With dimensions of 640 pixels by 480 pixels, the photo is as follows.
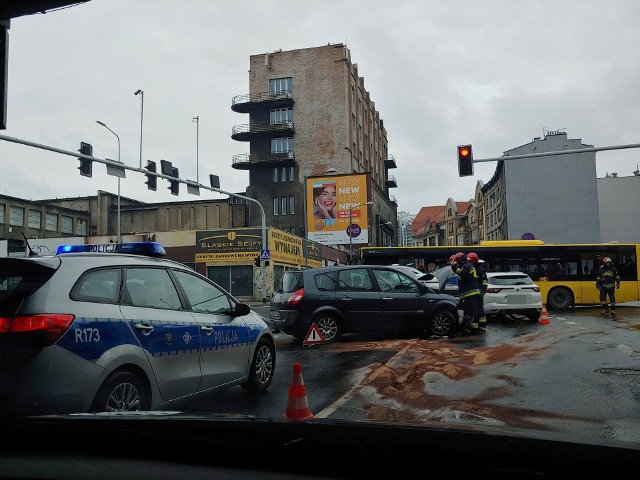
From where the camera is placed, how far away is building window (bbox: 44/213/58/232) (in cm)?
6034

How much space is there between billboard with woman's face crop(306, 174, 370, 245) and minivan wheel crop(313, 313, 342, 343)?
125ft

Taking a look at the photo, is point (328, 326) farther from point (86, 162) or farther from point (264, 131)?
point (264, 131)

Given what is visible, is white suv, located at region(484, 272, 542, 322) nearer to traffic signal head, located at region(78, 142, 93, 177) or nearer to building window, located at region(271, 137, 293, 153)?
traffic signal head, located at region(78, 142, 93, 177)

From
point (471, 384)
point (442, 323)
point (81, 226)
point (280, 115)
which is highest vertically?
point (280, 115)

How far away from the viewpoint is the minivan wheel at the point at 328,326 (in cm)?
1129

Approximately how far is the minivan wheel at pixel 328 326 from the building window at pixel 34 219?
5617 cm

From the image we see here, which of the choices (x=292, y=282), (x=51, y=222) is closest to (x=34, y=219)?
(x=51, y=222)

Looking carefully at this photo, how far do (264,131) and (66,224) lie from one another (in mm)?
24999

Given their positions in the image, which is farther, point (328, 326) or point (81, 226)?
point (81, 226)

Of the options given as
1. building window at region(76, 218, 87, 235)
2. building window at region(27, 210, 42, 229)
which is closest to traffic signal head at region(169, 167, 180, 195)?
building window at region(27, 210, 42, 229)

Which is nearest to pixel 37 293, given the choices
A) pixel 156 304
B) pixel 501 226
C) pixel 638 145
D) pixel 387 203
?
pixel 156 304

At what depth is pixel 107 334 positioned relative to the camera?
4262mm

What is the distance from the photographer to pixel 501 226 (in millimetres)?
69375

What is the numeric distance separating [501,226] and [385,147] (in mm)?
29598
